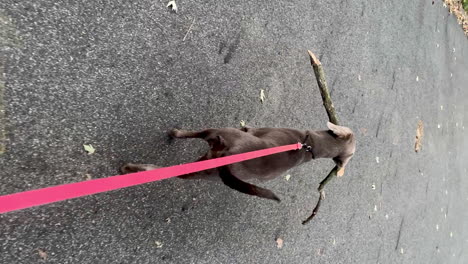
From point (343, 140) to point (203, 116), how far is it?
124cm

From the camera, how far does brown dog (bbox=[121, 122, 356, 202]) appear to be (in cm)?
283

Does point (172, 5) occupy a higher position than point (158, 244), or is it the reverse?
point (172, 5)

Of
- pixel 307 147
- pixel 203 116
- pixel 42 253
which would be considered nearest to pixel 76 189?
pixel 42 253

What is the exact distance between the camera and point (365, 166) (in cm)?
572

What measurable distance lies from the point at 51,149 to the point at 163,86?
3.41 feet

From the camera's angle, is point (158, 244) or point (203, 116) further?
point (203, 116)

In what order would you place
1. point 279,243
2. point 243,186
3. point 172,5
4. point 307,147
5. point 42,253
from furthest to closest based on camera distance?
point 279,243 < point 172,5 < point 307,147 < point 243,186 < point 42,253

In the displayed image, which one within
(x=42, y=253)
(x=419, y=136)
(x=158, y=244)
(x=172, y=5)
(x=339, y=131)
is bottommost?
(x=419, y=136)

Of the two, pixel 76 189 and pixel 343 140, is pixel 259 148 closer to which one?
pixel 343 140

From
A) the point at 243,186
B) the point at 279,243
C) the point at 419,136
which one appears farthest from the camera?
the point at 419,136

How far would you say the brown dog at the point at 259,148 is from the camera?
9.29 feet

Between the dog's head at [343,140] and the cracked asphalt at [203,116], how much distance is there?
950 millimetres

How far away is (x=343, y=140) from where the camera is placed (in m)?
3.50

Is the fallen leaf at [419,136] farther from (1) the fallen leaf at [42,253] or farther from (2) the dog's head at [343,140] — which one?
(1) the fallen leaf at [42,253]
